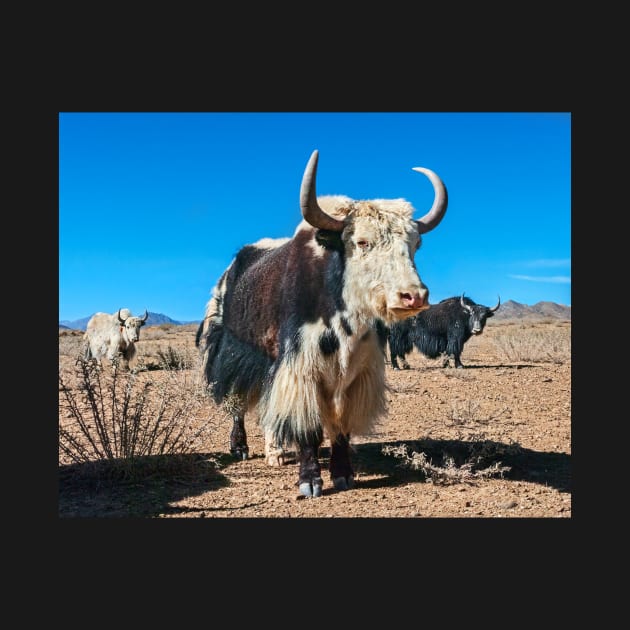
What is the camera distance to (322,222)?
4926 mm

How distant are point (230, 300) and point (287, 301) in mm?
1483

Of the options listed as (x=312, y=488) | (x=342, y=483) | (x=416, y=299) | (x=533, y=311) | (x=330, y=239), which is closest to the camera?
(x=416, y=299)

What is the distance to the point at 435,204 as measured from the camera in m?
5.27

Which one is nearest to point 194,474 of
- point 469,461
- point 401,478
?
point 401,478

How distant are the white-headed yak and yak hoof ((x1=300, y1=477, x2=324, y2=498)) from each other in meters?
10.8

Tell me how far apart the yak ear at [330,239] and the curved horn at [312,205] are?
0.17 feet

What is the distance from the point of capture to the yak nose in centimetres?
445

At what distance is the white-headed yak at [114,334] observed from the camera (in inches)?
624

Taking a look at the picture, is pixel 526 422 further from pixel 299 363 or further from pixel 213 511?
pixel 213 511

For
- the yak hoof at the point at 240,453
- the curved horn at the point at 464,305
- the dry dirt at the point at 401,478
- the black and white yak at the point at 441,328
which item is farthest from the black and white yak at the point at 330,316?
the curved horn at the point at 464,305

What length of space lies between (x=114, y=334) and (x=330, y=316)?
12063 mm

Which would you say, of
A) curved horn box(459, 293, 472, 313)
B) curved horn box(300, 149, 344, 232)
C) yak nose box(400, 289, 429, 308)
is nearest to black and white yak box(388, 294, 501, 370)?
curved horn box(459, 293, 472, 313)

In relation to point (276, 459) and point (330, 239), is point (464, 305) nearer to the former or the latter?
point (276, 459)

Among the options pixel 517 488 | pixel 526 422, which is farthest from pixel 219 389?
pixel 526 422
